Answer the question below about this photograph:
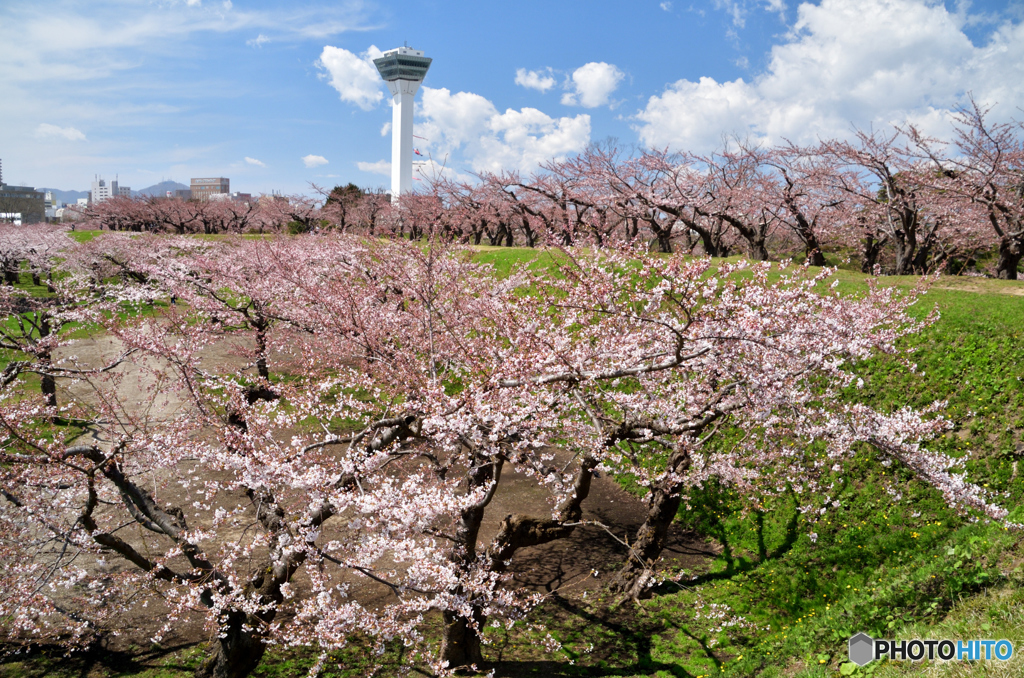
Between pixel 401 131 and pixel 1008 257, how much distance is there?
9075 centimetres

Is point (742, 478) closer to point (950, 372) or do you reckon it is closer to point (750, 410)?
point (750, 410)

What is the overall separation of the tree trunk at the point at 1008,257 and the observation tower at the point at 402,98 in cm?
8706

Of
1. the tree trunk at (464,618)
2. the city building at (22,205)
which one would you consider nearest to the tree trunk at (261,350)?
the tree trunk at (464,618)

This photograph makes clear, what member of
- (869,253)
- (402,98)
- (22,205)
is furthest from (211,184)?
(869,253)

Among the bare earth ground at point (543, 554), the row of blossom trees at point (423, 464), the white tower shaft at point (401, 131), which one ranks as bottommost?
the bare earth ground at point (543, 554)

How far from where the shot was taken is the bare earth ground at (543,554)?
8.20m

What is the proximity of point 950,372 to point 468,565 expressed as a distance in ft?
37.3

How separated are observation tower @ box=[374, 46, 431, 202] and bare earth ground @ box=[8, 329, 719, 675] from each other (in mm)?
87688

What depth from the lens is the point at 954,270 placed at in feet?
77.6

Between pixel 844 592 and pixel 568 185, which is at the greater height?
pixel 568 185

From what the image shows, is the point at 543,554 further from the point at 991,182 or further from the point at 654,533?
the point at 991,182

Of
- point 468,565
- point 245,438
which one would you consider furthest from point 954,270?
point 245,438

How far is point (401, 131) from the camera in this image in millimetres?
94312

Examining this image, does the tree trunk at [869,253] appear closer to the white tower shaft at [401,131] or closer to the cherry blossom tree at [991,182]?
the cherry blossom tree at [991,182]
